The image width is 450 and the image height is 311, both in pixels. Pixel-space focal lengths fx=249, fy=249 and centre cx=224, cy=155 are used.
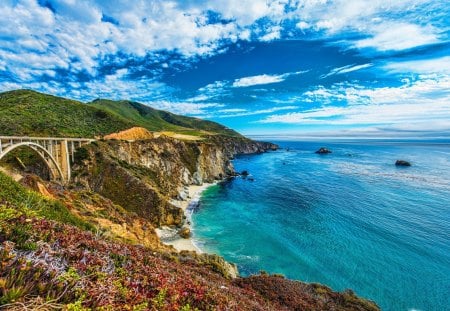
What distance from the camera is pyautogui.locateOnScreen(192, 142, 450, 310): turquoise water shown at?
2609cm

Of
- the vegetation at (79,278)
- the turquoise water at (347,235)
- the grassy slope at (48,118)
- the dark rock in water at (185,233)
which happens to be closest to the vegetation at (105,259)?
the vegetation at (79,278)

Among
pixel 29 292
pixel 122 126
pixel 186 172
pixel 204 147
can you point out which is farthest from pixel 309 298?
pixel 122 126

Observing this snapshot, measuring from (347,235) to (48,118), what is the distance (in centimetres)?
7356

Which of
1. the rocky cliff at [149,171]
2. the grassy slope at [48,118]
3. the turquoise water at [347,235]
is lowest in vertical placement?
the turquoise water at [347,235]

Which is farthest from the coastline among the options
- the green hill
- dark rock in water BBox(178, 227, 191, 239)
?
the green hill

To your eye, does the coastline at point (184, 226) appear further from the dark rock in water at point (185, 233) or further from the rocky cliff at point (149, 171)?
the rocky cliff at point (149, 171)

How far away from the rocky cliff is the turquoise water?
25.5ft

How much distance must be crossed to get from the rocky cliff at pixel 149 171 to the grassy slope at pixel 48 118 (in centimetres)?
1577

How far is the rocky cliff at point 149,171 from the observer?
3978 centimetres

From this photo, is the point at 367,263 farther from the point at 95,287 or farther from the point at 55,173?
the point at 55,173

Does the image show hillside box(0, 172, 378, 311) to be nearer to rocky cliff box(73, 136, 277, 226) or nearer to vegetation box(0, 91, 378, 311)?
vegetation box(0, 91, 378, 311)

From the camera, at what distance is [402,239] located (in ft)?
112

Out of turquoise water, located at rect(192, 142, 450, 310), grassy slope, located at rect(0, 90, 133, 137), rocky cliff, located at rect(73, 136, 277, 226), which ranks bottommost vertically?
turquoise water, located at rect(192, 142, 450, 310)

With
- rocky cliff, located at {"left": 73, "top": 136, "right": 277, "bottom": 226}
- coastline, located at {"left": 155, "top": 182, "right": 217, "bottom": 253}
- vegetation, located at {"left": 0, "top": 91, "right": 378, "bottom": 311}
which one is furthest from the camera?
rocky cliff, located at {"left": 73, "top": 136, "right": 277, "bottom": 226}
